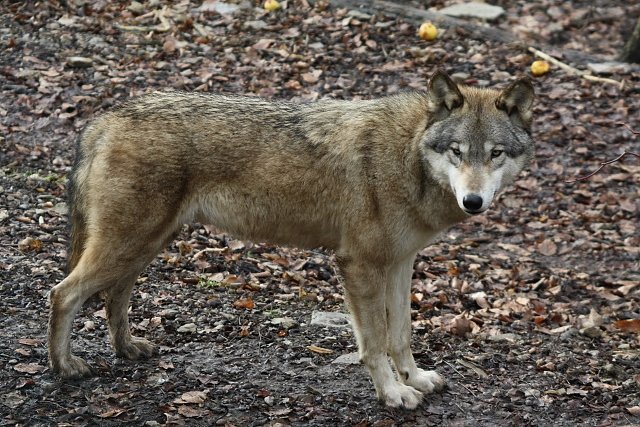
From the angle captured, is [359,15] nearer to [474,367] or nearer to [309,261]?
[309,261]

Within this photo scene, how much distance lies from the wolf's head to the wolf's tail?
84.1 inches

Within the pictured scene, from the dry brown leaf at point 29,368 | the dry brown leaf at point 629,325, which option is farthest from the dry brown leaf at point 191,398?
the dry brown leaf at point 629,325

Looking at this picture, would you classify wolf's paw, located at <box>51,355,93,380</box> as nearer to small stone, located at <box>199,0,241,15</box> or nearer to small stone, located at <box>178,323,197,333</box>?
small stone, located at <box>178,323,197,333</box>

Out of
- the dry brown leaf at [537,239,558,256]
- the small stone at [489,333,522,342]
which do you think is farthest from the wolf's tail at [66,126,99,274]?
the dry brown leaf at [537,239,558,256]

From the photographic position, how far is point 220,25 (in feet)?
40.7

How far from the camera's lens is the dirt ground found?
5.71 meters

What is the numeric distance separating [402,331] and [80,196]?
2278 mm

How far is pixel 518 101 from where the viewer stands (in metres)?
5.51

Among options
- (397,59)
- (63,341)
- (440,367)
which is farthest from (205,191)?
(397,59)

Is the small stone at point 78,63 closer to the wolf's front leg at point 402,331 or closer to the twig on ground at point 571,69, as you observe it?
the twig on ground at point 571,69

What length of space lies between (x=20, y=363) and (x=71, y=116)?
16.1 feet

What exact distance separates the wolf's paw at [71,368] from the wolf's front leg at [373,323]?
68.3 inches

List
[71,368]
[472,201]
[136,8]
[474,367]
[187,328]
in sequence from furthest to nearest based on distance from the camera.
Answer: [136,8], [187,328], [474,367], [71,368], [472,201]

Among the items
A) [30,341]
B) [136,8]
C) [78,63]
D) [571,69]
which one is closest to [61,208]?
[30,341]
